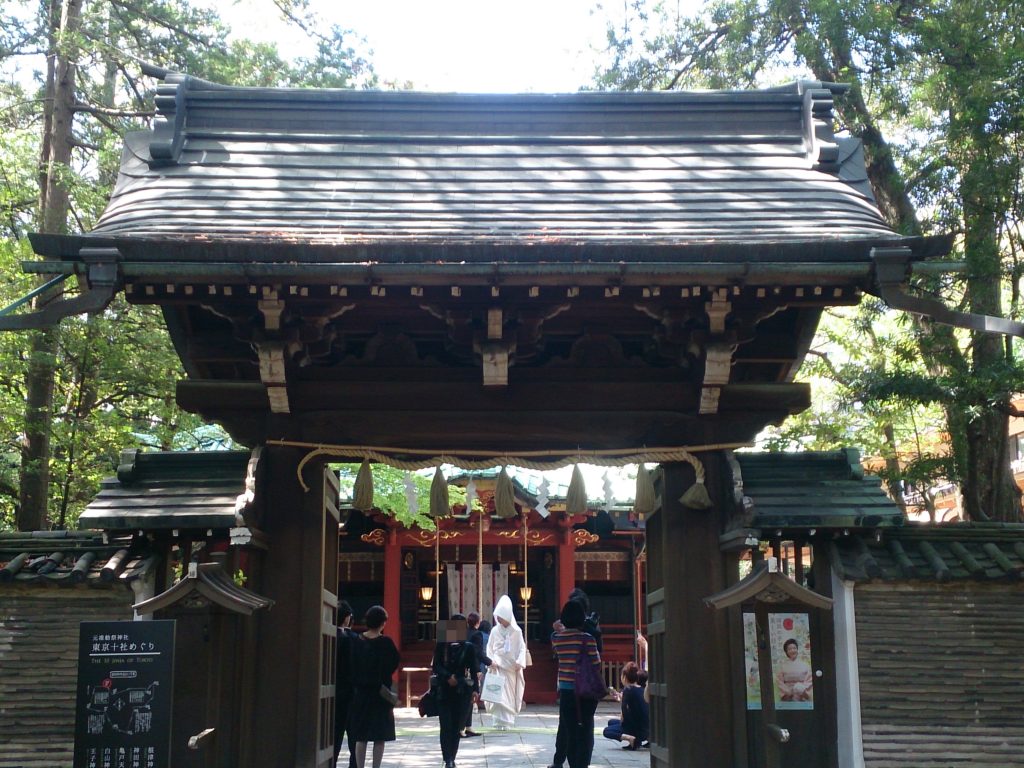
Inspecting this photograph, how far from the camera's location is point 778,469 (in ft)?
26.1

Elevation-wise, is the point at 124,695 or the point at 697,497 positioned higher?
the point at 697,497

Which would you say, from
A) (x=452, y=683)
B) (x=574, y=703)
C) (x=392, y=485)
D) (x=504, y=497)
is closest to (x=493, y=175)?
(x=504, y=497)

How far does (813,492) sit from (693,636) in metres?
1.38

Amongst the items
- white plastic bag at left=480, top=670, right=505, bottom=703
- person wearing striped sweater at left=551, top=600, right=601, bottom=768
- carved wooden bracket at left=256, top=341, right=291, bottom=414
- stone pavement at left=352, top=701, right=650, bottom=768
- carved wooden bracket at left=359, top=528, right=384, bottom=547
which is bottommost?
stone pavement at left=352, top=701, right=650, bottom=768

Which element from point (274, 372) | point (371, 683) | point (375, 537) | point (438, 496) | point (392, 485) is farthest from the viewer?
point (375, 537)

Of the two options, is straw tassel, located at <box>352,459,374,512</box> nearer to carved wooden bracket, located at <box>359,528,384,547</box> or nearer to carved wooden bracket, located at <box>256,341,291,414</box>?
carved wooden bracket, located at <box>256,341,291,414</box>

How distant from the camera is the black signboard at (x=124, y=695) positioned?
255 inches

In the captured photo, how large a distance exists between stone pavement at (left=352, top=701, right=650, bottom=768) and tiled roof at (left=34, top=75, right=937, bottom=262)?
632 centimetres

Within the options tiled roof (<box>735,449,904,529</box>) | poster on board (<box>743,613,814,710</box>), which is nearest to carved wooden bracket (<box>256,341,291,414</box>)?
tiled roof (<box>735,449,904,529</box>)

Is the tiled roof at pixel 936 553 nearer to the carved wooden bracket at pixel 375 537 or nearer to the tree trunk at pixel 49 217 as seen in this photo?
the tree trunk at pixel 49 217

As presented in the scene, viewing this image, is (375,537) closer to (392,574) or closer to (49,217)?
(392,574)

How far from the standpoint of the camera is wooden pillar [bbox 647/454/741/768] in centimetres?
759

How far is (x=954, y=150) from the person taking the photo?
11.5 meters

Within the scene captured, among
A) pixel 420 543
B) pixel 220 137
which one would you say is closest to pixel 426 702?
pixel 220 137
